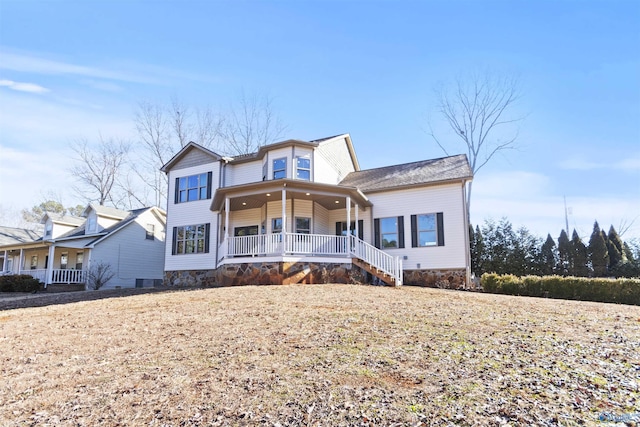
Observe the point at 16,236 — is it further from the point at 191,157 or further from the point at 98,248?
the point at 191,157

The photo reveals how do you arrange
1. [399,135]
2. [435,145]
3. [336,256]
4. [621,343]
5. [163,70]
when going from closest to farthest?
[621,343] < [336,256] < [163,70] < [399,135] < [435,145]

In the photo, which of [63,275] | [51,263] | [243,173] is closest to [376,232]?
[243,173]

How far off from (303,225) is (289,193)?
185cm

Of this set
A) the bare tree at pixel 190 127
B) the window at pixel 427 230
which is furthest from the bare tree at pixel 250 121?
the window at pixel 427 230

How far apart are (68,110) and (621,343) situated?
17521mm

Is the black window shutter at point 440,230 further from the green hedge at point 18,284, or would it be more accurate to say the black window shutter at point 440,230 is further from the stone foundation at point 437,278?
the green hedge at point 18,284

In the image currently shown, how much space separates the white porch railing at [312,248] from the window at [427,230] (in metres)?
1.95

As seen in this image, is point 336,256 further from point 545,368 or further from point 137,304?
point 545,368

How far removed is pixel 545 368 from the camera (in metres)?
4.39

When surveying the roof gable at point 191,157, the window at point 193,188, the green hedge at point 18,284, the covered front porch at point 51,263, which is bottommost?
the green hedge at point 18,284

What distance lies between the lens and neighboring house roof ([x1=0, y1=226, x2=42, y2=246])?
2720cm

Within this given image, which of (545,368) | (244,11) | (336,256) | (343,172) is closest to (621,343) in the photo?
(545,368)

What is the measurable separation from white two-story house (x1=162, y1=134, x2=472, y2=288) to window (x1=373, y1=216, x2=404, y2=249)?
4cm

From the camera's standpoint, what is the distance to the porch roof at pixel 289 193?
14164mm
